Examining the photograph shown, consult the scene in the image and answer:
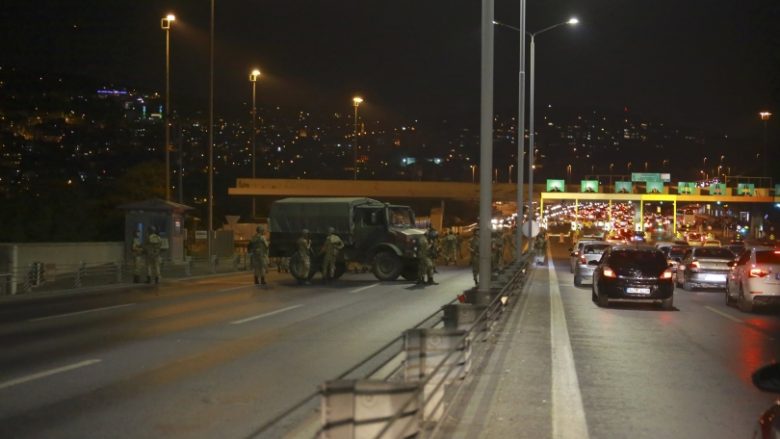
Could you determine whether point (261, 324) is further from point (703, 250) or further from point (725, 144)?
point (725, 144)

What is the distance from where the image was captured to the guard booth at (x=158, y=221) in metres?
34.4

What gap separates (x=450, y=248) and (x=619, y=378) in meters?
33.4

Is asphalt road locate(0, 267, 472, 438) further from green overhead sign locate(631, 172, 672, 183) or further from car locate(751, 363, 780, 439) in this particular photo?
green overhead sign locate(631, 172, 672, 183)

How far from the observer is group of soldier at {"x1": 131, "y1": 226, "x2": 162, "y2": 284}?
1134 inches

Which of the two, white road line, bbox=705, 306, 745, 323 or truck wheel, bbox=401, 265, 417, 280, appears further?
truck wheel, bbox=401, 265, 417, 280

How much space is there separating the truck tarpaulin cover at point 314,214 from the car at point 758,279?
12801 millimetres

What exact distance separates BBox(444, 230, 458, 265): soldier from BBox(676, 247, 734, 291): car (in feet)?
48.4

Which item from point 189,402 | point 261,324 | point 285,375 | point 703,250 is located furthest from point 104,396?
point 703,250

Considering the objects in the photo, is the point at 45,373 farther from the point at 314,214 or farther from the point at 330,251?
the point at 314,214

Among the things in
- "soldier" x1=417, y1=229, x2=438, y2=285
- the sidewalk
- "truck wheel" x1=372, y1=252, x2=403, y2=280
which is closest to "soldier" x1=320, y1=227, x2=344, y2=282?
"truck wheel" x1=372, y1=252, x2=403, y2=280

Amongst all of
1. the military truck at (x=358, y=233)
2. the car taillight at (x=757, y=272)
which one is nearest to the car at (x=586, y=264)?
the military truck at (x=358, y=233)

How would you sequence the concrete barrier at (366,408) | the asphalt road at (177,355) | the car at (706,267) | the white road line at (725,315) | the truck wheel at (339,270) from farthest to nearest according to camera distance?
the truck wheel at (339,270) → the car at (706,267) → the white road line at (725,315) → the asphalt road at (177,355) → the concrete barrier at (366,408)

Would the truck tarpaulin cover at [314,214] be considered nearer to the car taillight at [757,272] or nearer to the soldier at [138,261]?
the soldier at [138,261]

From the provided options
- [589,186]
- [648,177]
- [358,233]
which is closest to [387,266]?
[358,233]
